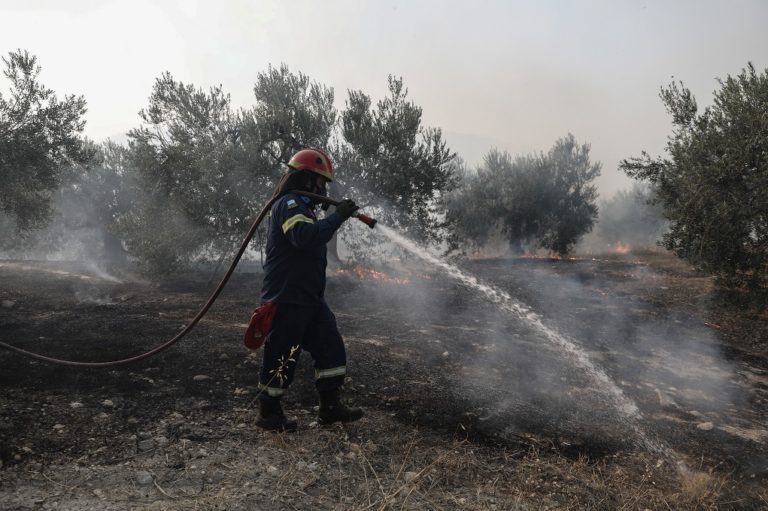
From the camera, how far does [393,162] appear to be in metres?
15.4

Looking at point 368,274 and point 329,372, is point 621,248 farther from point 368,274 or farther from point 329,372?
point 329,372

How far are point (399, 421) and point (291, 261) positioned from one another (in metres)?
1.70

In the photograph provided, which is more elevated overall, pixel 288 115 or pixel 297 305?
pixel 288 115

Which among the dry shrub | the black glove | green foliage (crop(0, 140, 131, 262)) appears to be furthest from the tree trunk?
the dry shrub

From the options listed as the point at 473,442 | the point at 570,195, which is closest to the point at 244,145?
the point at 473,442

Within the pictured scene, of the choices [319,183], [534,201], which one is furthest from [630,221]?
[319,183]

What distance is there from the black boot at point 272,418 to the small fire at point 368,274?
9481 mm

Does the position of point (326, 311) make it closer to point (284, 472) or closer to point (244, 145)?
point (284, 472)

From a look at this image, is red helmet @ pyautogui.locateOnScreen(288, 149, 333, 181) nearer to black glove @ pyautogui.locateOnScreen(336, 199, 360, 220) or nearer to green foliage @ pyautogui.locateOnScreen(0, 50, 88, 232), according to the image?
black glove @ pyautogui.locateOnScreen(336, 199, 360, 220)

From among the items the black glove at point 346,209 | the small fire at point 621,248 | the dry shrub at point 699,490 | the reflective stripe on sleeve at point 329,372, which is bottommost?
the dry shrub at point 699,490

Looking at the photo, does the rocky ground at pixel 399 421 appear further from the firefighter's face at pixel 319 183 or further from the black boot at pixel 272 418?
the firefighter's face at pixel 319 183

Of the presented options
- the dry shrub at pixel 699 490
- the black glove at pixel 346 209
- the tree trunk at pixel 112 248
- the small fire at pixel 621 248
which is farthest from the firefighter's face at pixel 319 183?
the small fire at pixel 621 248

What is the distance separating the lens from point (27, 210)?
513 inches

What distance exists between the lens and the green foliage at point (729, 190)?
8492 mm
